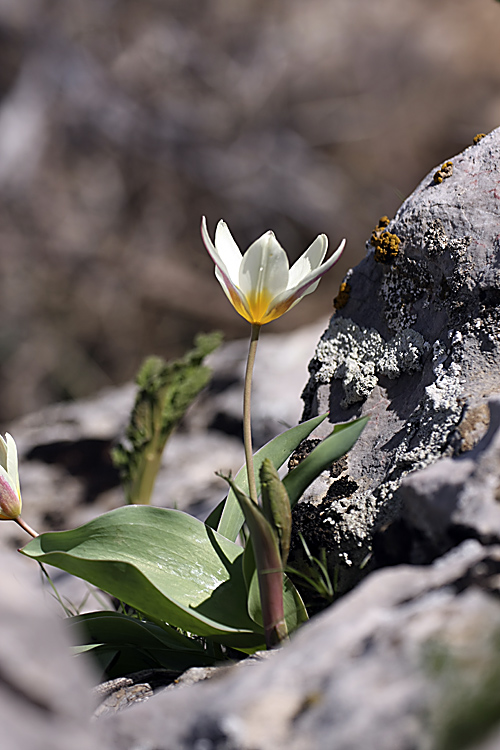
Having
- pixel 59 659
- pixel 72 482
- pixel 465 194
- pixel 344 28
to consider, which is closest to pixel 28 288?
pixel 72 482

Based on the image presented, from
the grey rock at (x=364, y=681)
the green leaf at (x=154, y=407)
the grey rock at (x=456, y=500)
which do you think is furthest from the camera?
the green leaf at (x=154, y=407)

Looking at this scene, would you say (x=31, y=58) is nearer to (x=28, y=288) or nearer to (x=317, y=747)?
(x=28, y=288)

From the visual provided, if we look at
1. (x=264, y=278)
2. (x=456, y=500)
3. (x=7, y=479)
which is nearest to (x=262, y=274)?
(x=264, y=278)

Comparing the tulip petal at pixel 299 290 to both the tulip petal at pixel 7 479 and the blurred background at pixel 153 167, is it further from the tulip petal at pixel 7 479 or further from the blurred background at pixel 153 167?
the blurred background at pixel 153 167

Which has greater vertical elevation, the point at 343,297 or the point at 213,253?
the point at 213,253

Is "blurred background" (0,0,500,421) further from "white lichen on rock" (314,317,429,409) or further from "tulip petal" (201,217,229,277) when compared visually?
"tulip petal" (201,217,229,277)

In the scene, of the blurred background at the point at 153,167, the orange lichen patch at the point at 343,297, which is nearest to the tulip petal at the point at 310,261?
the orange lichen patch at the point at 343,297

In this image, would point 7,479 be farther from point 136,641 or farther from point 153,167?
point 153,167
